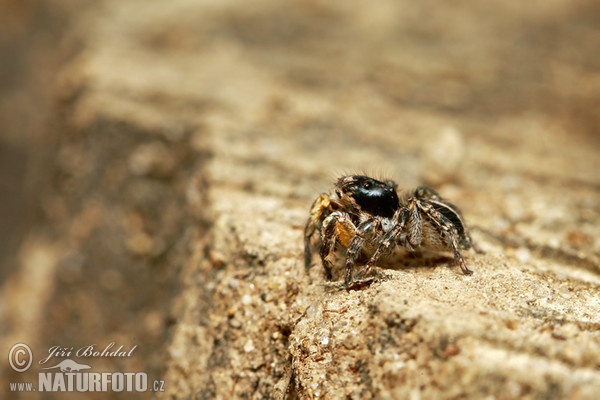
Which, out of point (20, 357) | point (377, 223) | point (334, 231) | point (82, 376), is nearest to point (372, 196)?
point (377, 223)

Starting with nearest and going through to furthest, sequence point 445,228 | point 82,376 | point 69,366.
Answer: point 445,228
point 69,366
point 82,376

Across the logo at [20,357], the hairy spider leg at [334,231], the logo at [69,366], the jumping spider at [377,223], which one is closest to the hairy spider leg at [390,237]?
the jumping spider at [377,223]

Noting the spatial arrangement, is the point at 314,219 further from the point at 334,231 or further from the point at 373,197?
the point at 373,197

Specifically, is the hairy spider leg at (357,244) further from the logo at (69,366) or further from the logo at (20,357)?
the logo at (20,357)

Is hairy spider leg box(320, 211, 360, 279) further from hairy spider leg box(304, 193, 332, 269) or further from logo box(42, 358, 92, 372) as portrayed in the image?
logo box(42, 358, 92, 372)

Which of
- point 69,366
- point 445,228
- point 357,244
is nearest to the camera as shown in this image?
point 357,244

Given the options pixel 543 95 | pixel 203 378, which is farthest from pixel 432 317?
pixel 543 95
